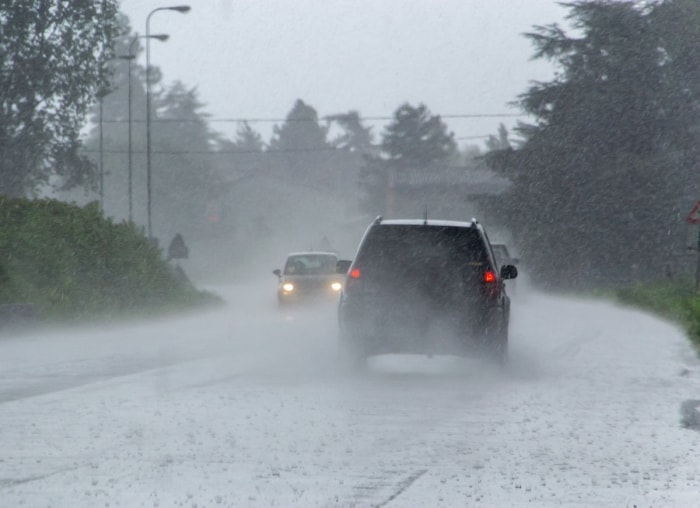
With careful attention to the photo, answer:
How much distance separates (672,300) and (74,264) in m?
13.8

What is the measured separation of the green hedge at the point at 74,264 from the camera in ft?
87.2

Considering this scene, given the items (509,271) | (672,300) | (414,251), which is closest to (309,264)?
(672,300)

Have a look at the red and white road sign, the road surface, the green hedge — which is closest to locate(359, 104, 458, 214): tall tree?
the green hedge

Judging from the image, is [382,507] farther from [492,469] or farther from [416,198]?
[416,198]

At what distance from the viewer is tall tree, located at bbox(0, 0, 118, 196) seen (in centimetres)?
5091

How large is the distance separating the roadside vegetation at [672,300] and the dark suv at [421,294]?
6824 millimetres

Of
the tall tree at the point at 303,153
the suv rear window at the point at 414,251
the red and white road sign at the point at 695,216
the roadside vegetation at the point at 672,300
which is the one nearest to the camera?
the suv rear window at the point at 414,251

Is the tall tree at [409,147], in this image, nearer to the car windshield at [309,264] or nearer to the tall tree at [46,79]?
the tall tree at [46,79]

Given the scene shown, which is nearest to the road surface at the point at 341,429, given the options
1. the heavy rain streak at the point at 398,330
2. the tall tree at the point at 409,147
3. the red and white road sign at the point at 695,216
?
the heavy rain streak at the point at 398,330

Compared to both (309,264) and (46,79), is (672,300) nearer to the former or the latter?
(309,264)

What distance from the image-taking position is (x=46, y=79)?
169 ft

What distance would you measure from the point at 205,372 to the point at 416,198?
103200 millimetres

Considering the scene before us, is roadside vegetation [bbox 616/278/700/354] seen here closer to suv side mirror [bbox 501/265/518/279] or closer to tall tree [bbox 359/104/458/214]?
suv side mirror [bbox 501/265/518/279]

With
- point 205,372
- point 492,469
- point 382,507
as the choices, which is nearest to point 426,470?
point 492,469
